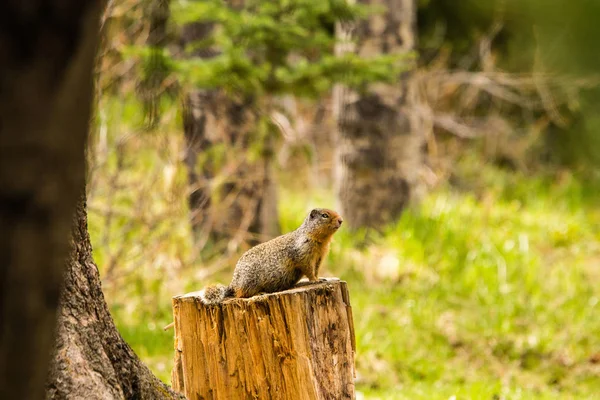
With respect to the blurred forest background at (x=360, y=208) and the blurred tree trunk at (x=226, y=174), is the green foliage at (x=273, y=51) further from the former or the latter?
the blurred tree trunk at (x=226, y=174)

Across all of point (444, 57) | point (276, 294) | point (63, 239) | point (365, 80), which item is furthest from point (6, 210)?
point (444, 57)

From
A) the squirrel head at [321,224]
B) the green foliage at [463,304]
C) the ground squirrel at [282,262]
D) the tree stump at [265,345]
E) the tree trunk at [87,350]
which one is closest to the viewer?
the tree trunk at [87,350]

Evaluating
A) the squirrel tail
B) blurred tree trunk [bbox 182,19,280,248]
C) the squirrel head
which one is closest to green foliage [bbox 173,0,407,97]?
blurred tree trunk [bbox 182,19,280,248]

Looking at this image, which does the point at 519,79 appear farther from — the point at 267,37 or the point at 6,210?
the point at 6,210

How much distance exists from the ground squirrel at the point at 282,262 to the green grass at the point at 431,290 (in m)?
1.74

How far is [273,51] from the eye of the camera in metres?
6.61

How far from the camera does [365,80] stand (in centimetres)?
672

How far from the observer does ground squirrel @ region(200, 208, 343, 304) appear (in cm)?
365

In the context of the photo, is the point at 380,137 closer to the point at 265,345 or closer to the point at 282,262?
the point at 282,262

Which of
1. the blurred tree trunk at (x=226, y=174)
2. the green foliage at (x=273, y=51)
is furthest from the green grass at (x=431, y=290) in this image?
the green foliage at (x=273, y=51)

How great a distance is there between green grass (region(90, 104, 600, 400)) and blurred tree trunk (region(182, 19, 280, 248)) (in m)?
0.30

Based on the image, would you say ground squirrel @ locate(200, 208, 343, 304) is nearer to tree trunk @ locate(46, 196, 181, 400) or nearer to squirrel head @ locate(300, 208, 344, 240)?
squirrel head @ locate(300, 208, 344, 240)

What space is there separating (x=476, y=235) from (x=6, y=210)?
761 cm

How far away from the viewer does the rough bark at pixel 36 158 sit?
116 centimetres
